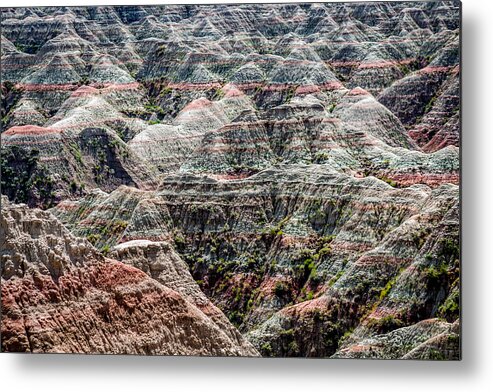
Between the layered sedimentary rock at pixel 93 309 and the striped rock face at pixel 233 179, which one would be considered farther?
the layered sedimentary rock at pixel 93 309

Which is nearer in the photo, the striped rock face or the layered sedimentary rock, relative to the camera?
the striped rock face

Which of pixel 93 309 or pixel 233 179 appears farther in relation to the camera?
pixel 233 179

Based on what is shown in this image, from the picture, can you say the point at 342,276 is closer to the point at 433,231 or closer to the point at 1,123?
the point at 433,231

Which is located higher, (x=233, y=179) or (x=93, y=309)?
(x=233, y=179)

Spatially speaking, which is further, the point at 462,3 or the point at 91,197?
the point at 91,197

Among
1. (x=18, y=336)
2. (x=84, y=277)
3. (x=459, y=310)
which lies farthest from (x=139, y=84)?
(x=459, y=310)

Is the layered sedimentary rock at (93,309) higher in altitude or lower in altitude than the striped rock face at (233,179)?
lower

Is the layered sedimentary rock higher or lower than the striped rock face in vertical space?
lower

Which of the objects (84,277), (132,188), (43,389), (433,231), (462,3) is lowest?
(43,389)
